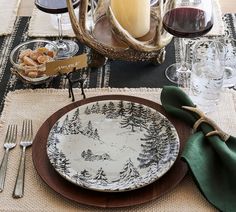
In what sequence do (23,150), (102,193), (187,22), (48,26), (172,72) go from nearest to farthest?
(102,193) < (23,150) < (187,22) < (172,72) < (48,26)

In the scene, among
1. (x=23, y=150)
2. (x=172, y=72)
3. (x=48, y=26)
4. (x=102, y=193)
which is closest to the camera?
(x=102, y=193)

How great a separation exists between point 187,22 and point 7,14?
55 cm

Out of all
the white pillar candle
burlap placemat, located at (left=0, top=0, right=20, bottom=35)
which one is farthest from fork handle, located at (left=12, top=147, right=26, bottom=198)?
burlap placemat, located at (left=0, top=0, right=20, bottom=35)

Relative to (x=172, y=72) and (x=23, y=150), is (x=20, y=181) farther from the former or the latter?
(x=172, y=72)

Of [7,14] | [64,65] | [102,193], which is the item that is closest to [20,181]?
[102,193]

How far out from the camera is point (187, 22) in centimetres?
100

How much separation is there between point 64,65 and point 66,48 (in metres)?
0.21

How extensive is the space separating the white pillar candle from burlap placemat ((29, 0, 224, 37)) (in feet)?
0.66

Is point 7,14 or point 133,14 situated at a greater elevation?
point 133,14

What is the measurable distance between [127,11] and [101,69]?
0.49ft

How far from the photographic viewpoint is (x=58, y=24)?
3.92 ft

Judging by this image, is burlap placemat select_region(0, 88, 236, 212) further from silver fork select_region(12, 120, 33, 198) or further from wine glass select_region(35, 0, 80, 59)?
wine glass select_region(35, 0, 80, 59)

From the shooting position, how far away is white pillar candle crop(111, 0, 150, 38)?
3.45ft

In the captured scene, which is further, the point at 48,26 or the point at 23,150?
the point at 48,26
